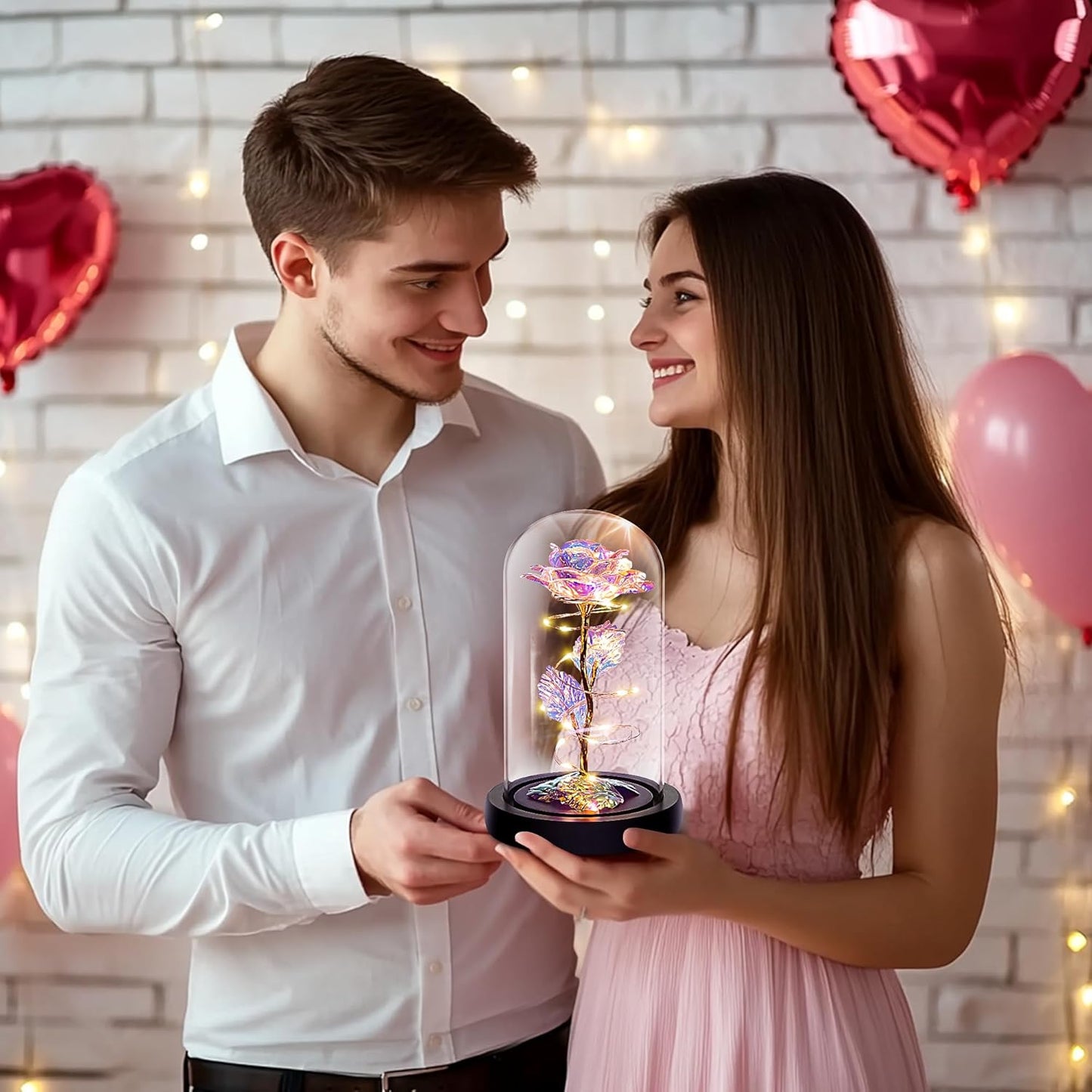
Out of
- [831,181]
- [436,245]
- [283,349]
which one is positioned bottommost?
[283,349]

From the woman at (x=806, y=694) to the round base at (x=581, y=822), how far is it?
Result: 13cm

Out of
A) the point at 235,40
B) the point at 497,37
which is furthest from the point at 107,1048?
the point at 497,37

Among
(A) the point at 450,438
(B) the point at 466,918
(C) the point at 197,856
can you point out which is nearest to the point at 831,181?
(A) the point at 450,438

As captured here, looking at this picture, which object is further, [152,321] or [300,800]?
[152,321]

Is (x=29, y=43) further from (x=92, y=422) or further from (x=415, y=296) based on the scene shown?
(x=415, y=296)

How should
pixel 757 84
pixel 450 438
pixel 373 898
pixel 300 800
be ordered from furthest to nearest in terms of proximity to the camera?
pixel 757 84
pixel 450 438
pixel 300 800
pixel 373 898

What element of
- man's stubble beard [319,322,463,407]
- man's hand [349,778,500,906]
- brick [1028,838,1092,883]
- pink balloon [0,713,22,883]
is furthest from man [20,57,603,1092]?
brick [1028,838,1092,883]

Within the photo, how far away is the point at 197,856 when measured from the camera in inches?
54.2

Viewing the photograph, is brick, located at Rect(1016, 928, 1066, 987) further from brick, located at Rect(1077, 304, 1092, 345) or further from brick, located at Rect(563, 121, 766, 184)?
brick, located at Rect(563, 121, 766, 184)

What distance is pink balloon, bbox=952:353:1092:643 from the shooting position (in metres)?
1.97

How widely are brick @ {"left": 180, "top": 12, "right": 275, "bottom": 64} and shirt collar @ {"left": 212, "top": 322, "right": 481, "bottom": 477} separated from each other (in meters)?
0.97

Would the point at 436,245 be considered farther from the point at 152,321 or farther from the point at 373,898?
the point at 152,321

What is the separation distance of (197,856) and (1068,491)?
1.39 meters

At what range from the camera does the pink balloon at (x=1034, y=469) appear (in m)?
1.97
